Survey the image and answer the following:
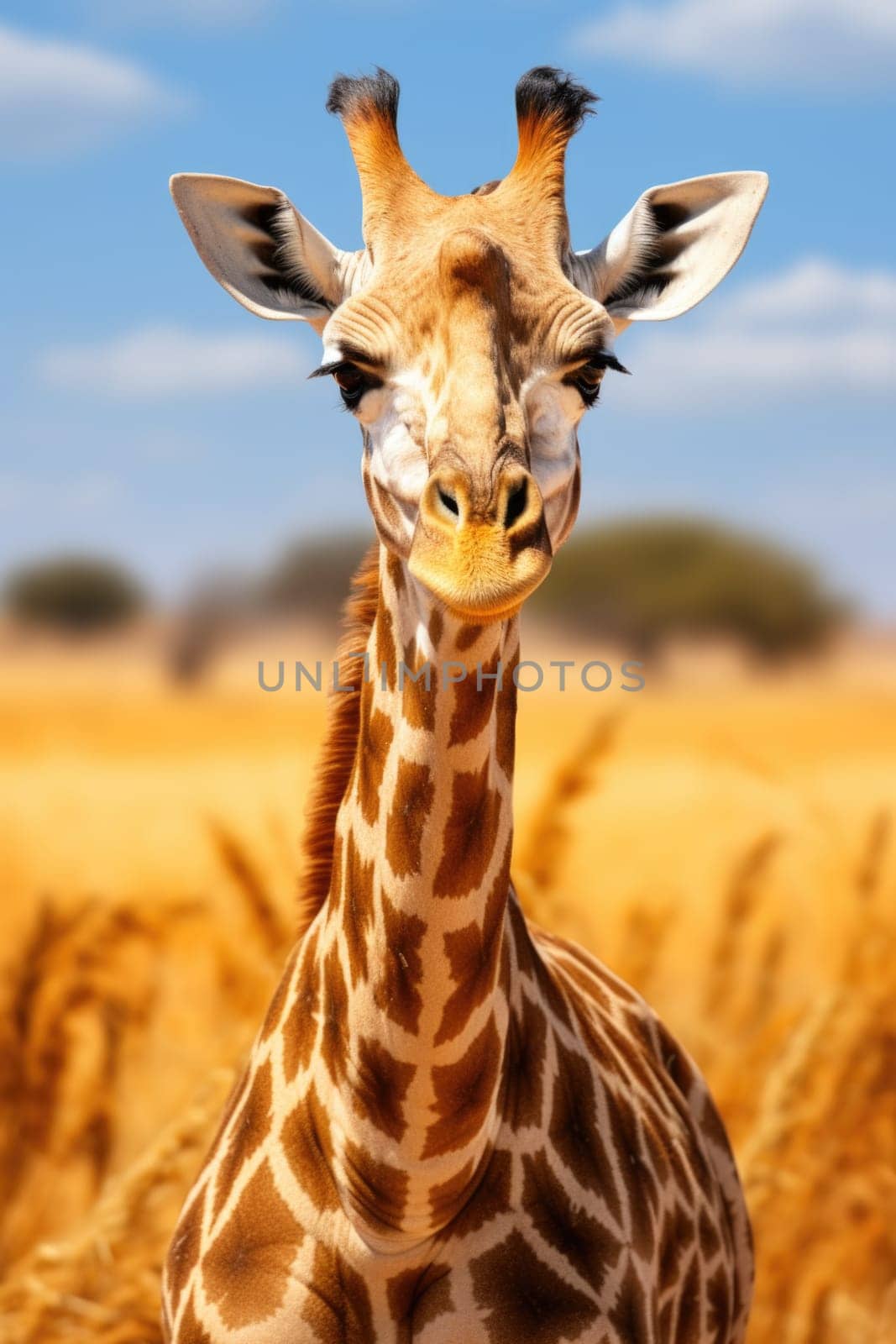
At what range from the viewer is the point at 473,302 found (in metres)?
3.31

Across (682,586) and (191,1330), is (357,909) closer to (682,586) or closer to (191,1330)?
(191,1330)

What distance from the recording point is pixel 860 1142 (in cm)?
682

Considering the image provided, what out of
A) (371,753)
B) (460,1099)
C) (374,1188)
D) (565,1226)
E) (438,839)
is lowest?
(565,1226)

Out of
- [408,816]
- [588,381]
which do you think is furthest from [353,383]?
[408,816]

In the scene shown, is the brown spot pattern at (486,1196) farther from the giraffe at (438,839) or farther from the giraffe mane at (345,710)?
the giraffe mane at (345,710)

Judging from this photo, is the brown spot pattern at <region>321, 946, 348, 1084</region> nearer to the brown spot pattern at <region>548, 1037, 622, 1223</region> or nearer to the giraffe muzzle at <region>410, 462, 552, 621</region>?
the brown spot pattern at <region>548, 1037, 622, 1223</region>

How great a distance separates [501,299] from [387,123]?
86 centimetres

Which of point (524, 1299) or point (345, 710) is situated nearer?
point (524, 1299)

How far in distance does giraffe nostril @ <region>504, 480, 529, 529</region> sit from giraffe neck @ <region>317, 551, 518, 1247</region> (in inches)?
15.2

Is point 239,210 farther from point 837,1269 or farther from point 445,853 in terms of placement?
point 837,1269

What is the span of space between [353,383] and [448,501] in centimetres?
64

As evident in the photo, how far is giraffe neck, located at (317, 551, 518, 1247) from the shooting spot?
11.2 ft

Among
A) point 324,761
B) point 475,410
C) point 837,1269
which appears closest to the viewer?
point 475,410

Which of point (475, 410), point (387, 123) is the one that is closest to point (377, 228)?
point (387, 123)
